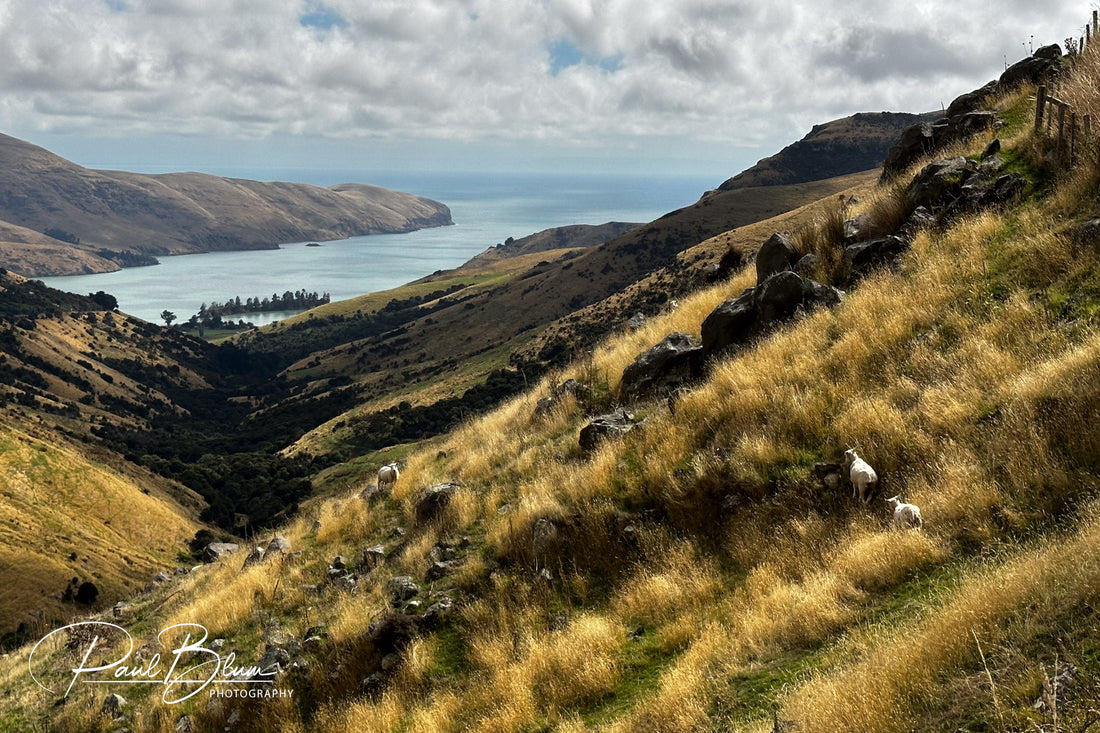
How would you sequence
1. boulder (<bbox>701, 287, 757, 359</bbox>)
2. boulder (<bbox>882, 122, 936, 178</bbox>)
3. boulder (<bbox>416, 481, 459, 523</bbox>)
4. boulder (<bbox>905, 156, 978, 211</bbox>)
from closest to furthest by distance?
1. boulder (<bbox>416, 481, 459, 523</bbox>)
2. boulder (<bbox>701, 287, 757, 359</bbox>)
3. boulder (<bbox>905, 156, 978, 211</bbox>)
4. boulder (<bbox>882, 122, 936, 178</bbox>)

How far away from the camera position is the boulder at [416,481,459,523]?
11840 millimetres

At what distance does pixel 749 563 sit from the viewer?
7098mm

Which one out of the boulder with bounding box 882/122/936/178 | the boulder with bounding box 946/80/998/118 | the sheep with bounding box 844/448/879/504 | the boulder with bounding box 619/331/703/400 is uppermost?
the boulder with bounding box 946/80/998/118

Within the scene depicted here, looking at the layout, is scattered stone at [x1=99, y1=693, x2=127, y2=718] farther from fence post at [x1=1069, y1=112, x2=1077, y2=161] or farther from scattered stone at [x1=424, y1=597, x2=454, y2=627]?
fence post at [x1=1069, y1=112, x2=1077, y2=161]

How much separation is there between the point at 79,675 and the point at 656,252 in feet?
478

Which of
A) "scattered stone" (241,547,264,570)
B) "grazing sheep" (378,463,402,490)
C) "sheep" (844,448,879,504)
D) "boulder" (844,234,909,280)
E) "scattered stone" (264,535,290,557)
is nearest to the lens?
"sheep" (844,448,879,504)

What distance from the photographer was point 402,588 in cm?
932

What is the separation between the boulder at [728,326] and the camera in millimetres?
12453

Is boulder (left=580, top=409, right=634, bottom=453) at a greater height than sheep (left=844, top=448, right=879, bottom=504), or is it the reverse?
sheep (left=844, top=448, right=879, bottom=504)

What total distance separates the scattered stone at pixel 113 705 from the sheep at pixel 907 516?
36.2 ft

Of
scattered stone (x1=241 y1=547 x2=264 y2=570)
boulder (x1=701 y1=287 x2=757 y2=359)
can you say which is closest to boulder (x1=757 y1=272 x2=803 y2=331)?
boulder (x1=701 y1=287 x2=757 y2=359)

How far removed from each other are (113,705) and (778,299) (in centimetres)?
1306

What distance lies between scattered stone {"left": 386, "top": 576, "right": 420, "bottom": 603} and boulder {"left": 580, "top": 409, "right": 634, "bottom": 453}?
11.6ft

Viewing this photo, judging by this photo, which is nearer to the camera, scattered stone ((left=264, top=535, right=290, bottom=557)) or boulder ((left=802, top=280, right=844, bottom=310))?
boulder ((left=802, top=280, right=844, bottom=310))
